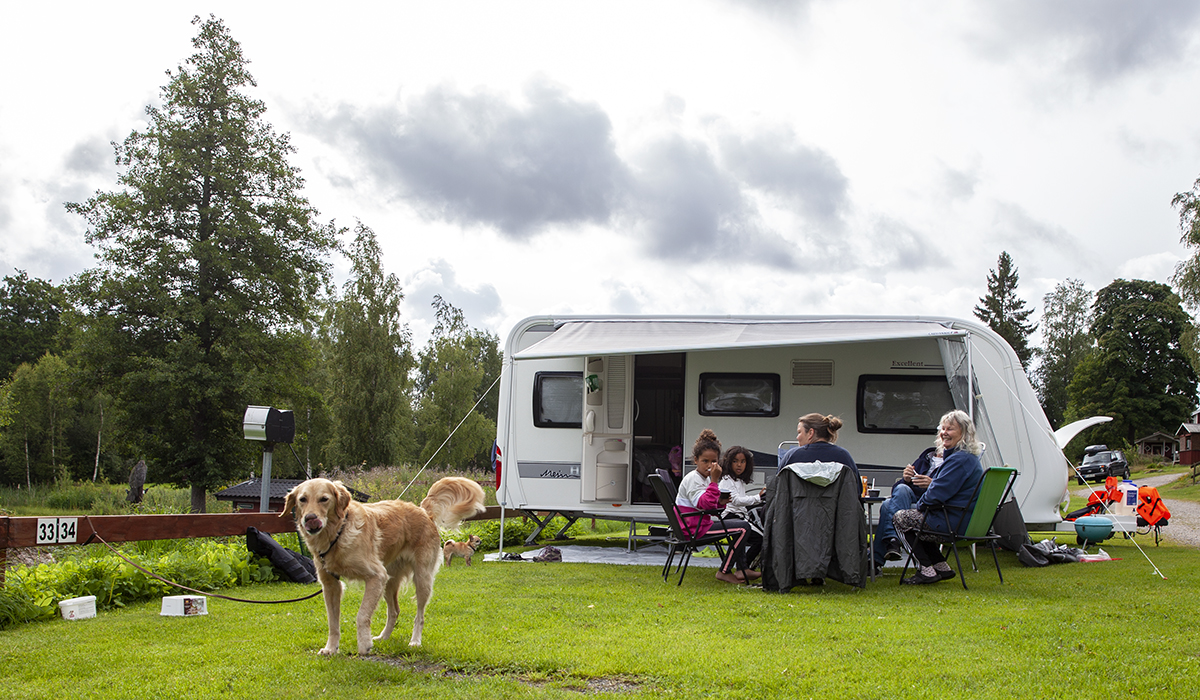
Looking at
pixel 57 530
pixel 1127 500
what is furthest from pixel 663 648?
pixel 1127 500

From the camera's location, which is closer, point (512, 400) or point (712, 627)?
point (712, 627)

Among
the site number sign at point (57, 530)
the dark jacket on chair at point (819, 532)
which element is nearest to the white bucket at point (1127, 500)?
the dark jacket on chair at point (819, 532)

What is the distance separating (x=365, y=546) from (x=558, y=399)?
202 inches

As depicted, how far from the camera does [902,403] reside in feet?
27.4

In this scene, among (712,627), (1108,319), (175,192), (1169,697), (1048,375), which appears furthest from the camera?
(1048,375)

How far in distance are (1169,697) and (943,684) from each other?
0.75 metres

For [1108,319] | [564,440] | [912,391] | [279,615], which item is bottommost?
[279,615]

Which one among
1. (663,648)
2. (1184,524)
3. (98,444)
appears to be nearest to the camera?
(663,648)

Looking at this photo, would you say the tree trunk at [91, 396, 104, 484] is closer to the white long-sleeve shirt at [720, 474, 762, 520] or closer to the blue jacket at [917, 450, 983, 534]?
the white long-sleeve shirt at [720, 474, 762, 520]

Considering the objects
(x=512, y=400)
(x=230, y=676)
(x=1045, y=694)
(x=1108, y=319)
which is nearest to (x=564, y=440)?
(x=512, y=400)

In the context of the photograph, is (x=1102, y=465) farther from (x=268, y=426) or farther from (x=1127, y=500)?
(x=268, y=426)

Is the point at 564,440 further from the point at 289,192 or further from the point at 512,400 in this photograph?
the point at 289,192

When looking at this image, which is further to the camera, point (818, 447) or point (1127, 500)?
point (1127, 500)

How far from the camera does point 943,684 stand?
3.12 meters
